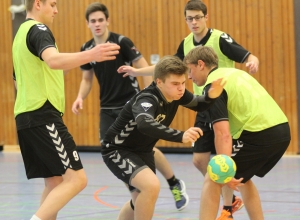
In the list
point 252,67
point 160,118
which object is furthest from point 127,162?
point 252,67

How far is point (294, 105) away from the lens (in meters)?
9.45

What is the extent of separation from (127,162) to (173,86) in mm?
658

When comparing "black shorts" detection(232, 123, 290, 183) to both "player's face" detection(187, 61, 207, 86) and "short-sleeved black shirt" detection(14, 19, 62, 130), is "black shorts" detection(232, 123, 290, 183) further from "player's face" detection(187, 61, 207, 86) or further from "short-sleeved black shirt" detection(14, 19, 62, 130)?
"short-sleeved black shirt" detection(14, 19, 62, 130)

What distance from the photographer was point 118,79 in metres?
6.84

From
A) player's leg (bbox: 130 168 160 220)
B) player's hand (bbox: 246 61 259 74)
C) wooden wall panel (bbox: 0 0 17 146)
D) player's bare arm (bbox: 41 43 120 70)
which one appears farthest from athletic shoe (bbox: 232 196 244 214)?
wooden wall panel (bbox: 0 0 17 146)

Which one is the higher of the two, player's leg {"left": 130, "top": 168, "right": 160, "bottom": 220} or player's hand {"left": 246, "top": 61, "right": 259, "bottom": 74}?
player's hand {"left": 246, "top": 61, "right": 259, "bottom": 74}

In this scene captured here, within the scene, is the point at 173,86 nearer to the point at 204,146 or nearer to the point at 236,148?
the point at 236,148

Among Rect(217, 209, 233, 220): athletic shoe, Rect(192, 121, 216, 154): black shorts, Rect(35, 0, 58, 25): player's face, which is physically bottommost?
Rect(217, 209, 233, 220): athletic shoe

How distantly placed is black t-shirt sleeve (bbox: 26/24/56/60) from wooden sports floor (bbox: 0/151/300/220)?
201 centimetres

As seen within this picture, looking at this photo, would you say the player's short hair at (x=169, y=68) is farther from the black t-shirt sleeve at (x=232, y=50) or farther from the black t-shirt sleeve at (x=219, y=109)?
the black t-shirt sleeve at (x=232, y=50)

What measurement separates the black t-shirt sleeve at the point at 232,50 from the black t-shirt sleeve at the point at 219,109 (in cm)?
125

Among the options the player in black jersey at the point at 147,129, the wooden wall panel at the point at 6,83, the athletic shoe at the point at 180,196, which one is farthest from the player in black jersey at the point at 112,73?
the wooden wall panel at the point at 6,83

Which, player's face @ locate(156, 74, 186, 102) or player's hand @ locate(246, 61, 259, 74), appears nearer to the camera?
player's face @ locate(156, 74, 186, 102)

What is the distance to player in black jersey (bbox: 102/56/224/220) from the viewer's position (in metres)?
4.41
